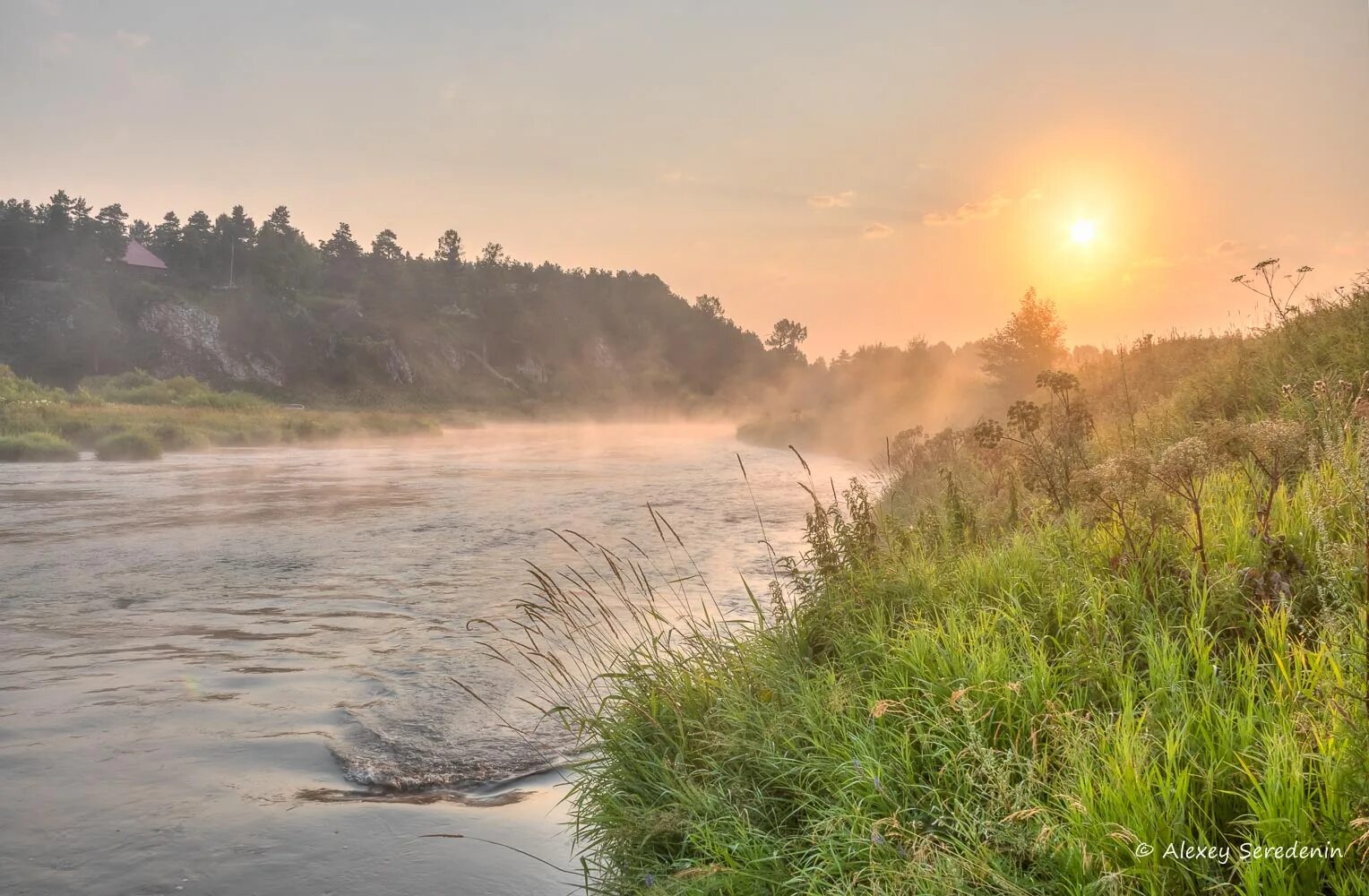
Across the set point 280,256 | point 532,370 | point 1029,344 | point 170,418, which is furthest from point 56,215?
point 1029,344

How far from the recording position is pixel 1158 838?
2877 mm

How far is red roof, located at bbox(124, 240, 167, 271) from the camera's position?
341 ft

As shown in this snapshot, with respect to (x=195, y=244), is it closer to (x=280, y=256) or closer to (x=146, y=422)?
(x=280, y=256)

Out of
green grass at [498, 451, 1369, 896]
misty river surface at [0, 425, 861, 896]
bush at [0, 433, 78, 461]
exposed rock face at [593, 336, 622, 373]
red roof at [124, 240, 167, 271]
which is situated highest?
red roof at [124, 240, 167, 271]

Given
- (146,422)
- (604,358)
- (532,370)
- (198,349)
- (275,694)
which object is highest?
(604,358)

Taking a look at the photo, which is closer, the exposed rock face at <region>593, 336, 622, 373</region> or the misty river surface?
the misty river surface

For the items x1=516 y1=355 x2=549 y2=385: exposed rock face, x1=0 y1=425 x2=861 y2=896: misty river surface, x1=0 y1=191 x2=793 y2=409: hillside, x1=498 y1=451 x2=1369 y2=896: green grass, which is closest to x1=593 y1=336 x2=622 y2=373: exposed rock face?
x1=0 y1=191 x2=793 y2=409: hillside

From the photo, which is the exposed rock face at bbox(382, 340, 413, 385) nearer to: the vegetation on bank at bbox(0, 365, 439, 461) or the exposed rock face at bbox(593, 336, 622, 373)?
the vegetation on bank at bbox(0, 365, 439, 461)

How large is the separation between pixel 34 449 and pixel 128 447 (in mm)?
3041

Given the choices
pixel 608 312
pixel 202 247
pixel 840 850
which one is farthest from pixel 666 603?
pixel 608 312

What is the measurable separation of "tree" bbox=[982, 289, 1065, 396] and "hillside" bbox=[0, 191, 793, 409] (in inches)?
2973

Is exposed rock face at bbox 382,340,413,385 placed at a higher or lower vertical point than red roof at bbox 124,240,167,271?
lower

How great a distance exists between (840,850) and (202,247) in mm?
125528

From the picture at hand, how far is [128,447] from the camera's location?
34.4 meters
